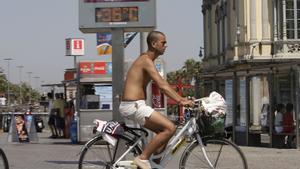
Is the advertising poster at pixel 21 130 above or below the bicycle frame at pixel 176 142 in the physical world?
below

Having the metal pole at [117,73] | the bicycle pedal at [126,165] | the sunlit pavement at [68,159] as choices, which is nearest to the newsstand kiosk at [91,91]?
the sunlit pavement at [68,159]

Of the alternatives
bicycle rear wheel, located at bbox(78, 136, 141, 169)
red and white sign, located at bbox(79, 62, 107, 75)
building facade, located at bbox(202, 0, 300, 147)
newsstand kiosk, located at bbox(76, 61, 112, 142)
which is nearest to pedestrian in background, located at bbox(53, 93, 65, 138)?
newsstand kiosk, located at bbox(76, 61, 112, 142)

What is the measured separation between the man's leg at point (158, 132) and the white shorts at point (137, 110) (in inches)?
2.7

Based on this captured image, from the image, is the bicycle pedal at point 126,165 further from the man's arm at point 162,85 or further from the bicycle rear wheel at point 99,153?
the man's arm at point 162,85

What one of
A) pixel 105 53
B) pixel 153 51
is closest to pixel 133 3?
pixel 153 51

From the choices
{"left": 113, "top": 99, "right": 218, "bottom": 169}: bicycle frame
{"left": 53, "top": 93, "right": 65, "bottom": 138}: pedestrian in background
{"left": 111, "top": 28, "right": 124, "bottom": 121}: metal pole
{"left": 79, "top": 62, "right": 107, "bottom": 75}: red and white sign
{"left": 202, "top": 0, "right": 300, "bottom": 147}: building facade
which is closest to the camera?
{"left": 113, "top": 99, "right": 218, "bottom": 169}: bicycle frame

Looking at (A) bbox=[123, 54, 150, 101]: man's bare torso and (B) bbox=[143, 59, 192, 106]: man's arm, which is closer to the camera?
(B) bbox=[143, 59, 192, 106]: man's arm

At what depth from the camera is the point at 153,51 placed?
8.04 meters

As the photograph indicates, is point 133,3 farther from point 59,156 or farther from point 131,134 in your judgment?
point 59,156

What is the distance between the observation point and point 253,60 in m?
41.6

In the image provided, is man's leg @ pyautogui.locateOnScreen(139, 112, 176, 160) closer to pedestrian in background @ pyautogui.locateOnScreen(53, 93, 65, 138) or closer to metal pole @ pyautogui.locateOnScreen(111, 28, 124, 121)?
metal pole @ pyautogui.locateOnScreen(111, 28, 124, 121)

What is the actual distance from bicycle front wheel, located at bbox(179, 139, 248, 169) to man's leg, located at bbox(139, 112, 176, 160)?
1.40 feet

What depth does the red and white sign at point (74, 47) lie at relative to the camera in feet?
174

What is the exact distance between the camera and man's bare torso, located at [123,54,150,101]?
786cm
